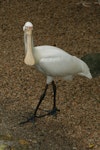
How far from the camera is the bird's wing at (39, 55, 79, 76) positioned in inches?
158

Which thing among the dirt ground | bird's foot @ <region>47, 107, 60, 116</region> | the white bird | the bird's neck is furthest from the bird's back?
the dirt ground

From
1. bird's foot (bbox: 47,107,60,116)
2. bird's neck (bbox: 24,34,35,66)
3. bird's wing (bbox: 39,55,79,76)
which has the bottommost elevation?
bird's foot (bbox: 47,107,60,116)

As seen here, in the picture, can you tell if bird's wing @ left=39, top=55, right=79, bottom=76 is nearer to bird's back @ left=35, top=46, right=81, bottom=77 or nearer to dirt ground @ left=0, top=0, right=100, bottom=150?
bird's back @ left=35, top=46, right=81, bottom=77

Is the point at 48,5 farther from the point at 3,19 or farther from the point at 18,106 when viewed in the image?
the point at 18,106

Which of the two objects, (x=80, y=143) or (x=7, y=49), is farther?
(x=7, y=49)

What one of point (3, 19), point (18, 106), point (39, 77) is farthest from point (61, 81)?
point (3, 19)

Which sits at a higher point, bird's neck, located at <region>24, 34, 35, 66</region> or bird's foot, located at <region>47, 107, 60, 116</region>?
bird's neck, located at <region>24, 34, 35, 66</region>

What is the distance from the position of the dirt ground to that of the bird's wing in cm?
65

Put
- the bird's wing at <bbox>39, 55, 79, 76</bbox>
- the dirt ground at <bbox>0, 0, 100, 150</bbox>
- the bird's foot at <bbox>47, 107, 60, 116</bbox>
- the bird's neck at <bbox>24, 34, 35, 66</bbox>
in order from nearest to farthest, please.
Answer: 1. the bird's neck at <bbox>24, 34, 35, 66</bbox>
2. the bird's wing at <bbox>39, 55, 79, 76</bbox>
3. the dirt ground at <bbox>0, 0, 100, 150</bbox>
4. the bird's foot at <bbox>47, 107, 60, 116</bbox>

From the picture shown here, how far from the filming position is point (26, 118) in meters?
4.54

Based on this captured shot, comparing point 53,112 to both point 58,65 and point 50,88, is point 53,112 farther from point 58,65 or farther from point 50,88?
point 58,65

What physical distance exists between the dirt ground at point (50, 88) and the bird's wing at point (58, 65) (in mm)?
651

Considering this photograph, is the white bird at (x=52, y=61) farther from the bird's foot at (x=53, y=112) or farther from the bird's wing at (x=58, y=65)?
the bird's foot at (x=53, y=112)

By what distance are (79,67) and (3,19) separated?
109 inches
